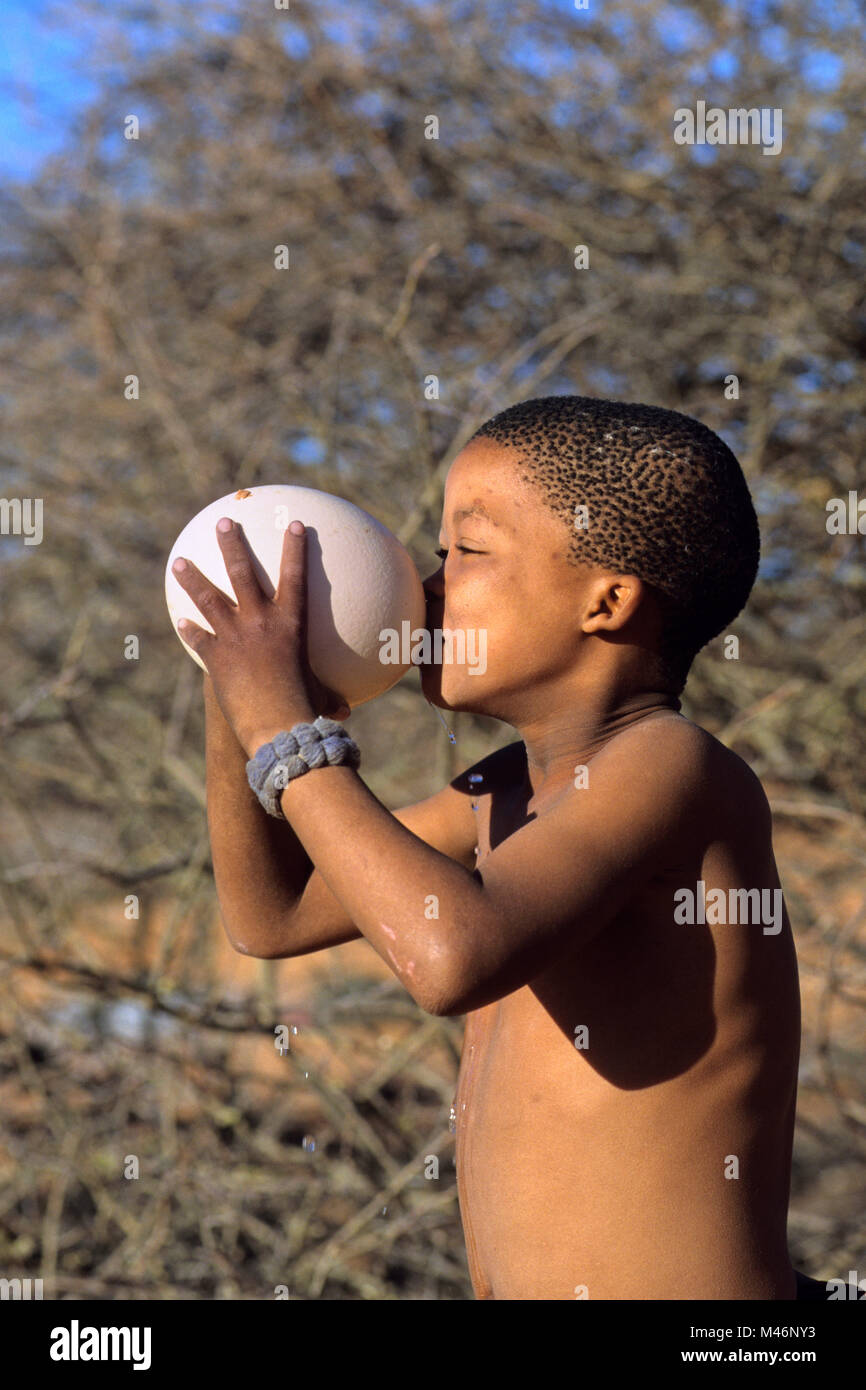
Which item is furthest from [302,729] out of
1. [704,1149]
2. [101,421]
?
[101,421]

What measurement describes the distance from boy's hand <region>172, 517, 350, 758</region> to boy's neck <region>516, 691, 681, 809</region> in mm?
285

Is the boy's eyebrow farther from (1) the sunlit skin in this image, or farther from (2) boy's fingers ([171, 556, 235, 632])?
(2) boy's fingers ([171, 556, 235, 632])

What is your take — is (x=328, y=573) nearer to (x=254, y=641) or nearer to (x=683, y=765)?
(x=254, y=641)

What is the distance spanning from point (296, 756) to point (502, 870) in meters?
0.24

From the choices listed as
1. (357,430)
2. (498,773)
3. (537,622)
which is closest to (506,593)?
(537,622)

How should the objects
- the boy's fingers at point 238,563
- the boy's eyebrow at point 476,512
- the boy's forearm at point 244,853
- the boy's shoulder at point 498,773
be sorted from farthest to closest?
the boy's shoulder at point 498,773 → the boy's forearm at point 244,853 → the boy's eyebrow at point 476,512 → the boy's fingers at point 238,563

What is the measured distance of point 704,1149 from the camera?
1583 mm

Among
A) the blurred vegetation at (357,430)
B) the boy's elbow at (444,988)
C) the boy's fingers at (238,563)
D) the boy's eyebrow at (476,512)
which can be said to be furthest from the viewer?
the blurred vegetation at (357,430)

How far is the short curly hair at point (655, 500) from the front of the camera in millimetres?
1619

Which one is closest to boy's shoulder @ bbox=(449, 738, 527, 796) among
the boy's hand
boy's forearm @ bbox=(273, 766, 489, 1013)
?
the boy's hand

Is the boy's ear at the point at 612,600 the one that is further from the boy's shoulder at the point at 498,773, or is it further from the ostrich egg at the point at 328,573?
the boy's shoulder at the point at 498,773

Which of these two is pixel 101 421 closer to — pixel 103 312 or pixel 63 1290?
pixel 103 312

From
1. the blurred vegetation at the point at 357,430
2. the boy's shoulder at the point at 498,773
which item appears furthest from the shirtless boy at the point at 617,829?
the blurred vegetation at the point at 357,430

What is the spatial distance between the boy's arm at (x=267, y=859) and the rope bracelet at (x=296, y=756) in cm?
31
